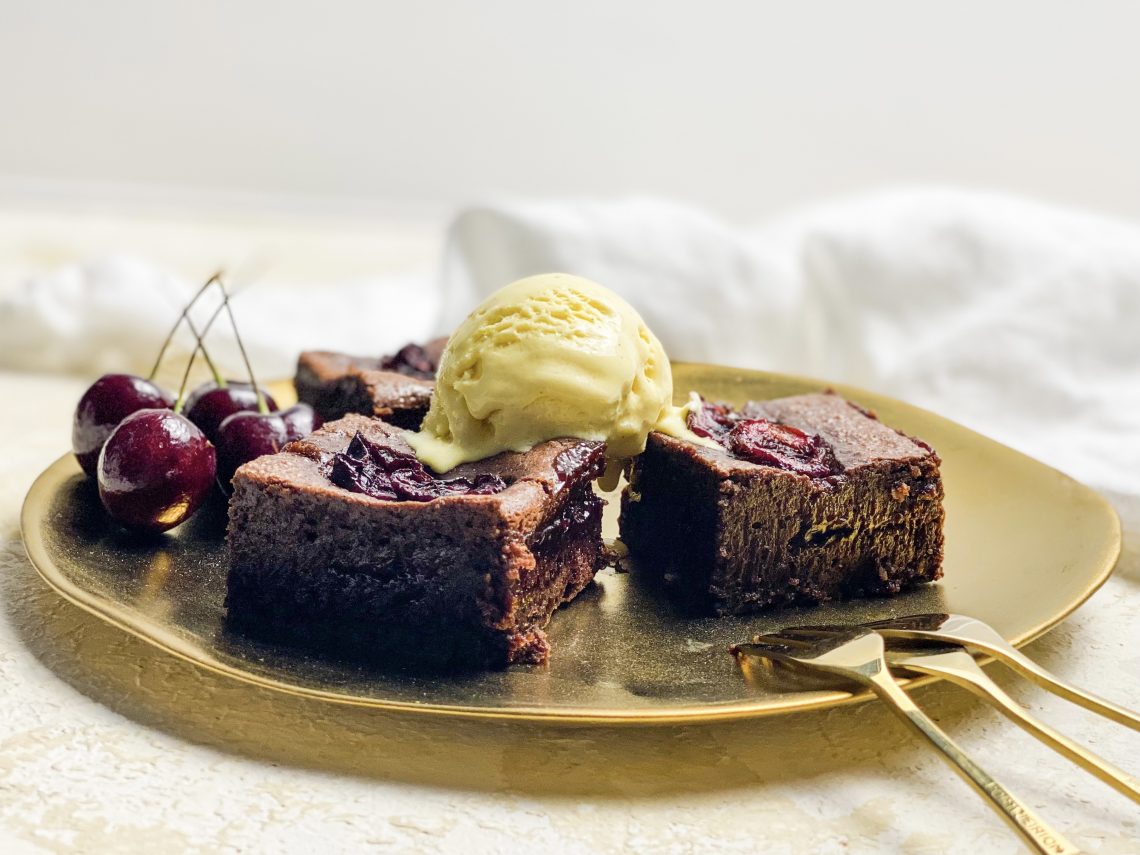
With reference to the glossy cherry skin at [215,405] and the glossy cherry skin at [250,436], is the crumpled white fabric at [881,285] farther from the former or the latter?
the glossy cherry skin at [250,436]

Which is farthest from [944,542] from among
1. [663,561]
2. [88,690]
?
[88,690]

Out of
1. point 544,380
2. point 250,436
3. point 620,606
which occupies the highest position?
point 544,380

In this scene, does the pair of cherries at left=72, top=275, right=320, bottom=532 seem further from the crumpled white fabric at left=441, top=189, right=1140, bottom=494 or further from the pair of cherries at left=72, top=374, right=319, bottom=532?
the crumpled white fabric at left=441, top=189, right=1140, bottom=494

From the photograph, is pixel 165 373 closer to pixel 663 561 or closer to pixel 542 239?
pixel 542 239

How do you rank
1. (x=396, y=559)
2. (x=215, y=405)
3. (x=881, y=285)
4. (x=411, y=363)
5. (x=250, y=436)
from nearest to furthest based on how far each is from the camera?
(x=396, y=559), (x=250, y=436), (x=215, y=405), (x=411, y=363), (x=881, y=285)

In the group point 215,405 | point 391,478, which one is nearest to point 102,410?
point 215,405

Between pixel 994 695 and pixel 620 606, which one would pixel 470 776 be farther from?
pixel 994 695
